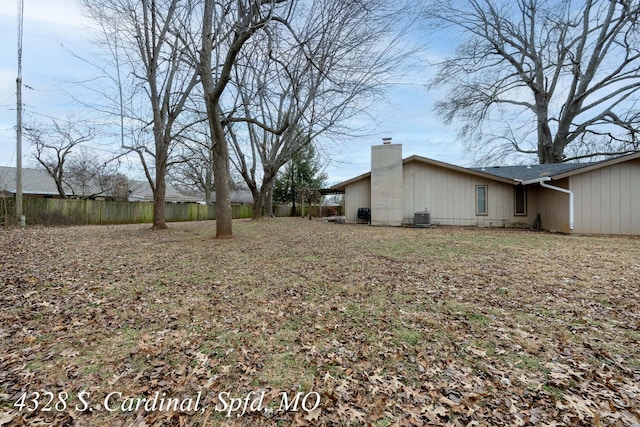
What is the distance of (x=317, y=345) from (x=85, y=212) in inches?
661

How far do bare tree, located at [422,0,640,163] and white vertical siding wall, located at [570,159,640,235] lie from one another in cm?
908

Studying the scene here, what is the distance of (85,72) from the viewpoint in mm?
9594

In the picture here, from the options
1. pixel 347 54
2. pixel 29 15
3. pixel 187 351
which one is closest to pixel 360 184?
pixel 347 54

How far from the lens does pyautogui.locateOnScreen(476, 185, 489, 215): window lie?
1336cm

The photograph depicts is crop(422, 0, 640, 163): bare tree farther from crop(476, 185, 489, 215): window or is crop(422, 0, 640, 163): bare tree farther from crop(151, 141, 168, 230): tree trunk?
crop(151, 141, 168, 230): tree trunk

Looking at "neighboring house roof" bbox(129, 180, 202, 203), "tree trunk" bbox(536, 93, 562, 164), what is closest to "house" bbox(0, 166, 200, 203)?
"neighboring house roof" bbox(129, 180, 202, 203)

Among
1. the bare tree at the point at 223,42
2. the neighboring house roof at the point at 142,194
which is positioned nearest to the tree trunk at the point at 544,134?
the bare tree at the point at 223,42

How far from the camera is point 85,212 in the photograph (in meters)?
14.3

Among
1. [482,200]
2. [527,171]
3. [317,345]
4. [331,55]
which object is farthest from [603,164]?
[317,345]

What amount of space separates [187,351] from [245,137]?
1651cm

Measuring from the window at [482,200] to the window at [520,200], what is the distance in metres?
1.21

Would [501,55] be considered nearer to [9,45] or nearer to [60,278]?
[60,278]

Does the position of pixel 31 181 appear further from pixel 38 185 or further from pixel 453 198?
pixel 453 198

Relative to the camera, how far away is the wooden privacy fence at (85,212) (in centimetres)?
1233
